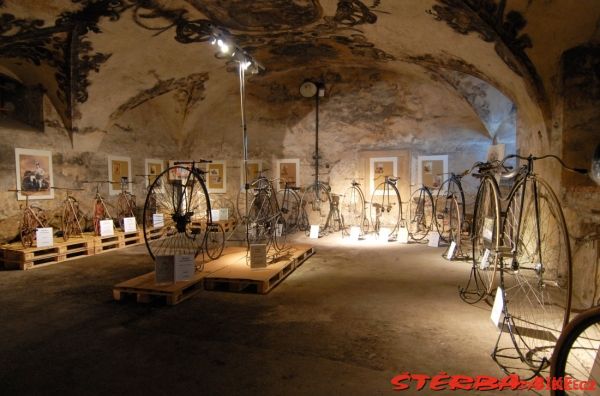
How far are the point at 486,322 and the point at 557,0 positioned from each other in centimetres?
310

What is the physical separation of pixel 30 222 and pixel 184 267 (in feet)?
11.2

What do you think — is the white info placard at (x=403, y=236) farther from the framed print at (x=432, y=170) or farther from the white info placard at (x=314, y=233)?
the white info placard at (x=314, y=233)

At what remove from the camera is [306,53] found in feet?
23.0

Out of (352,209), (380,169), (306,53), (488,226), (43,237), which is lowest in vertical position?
(43,237)

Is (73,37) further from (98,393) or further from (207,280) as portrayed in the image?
(98,393)

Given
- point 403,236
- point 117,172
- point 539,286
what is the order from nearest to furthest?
point 539,286 < point 403,236 < point 117,172

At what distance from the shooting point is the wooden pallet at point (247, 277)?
3.88 metres

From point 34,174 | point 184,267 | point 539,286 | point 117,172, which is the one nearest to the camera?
point 539,286

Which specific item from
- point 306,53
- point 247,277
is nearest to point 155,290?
point 247,277

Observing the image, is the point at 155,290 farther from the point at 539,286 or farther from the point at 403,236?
the point at 403,236

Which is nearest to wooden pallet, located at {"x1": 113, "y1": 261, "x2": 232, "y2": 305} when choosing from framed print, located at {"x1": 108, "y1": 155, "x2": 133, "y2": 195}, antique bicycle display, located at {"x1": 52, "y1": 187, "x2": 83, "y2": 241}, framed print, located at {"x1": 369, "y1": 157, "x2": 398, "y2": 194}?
antique bicycle display, located at {"x1": 52, "y1": 187, "x2": 83, "y2": 241}

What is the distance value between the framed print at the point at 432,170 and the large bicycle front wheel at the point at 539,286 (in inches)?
108

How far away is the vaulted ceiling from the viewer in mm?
4016

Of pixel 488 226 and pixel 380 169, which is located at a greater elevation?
pixel 380 169
